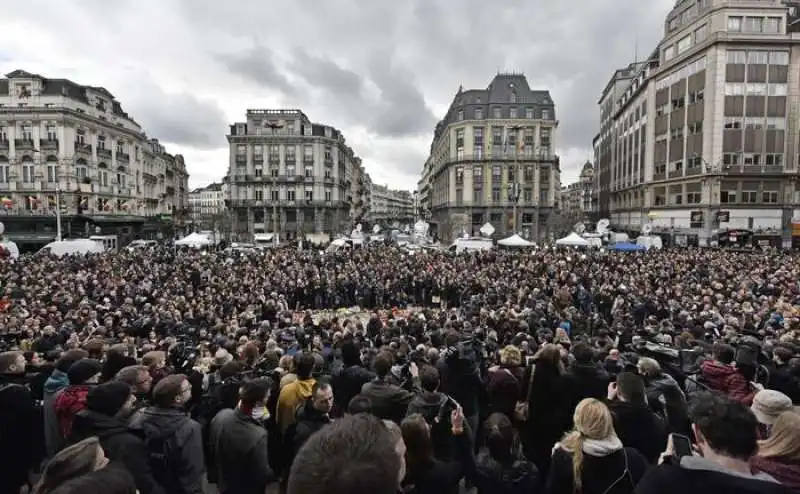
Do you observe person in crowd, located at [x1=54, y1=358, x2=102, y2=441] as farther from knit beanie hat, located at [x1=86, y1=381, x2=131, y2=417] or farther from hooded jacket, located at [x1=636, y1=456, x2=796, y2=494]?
hooded jacket, located at [x1=636, y1=456, x2=796, y2=494]

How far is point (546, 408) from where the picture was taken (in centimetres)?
492

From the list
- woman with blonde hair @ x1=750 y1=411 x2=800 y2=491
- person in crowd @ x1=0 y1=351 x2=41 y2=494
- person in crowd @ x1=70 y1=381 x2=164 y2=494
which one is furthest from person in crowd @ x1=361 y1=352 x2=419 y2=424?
person in crowd @ x1=0 y1=351 x2=41 y2=494

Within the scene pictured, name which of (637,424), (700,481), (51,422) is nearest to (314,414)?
(51,422)

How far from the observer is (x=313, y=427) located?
167 inches

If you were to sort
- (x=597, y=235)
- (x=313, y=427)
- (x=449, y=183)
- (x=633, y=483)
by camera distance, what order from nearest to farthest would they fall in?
1. (x=633, y=483)
2. (x=313, y=427)
3. (x=597, y=235)
4. (x=449, y=183)

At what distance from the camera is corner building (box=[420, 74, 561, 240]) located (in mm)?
67438

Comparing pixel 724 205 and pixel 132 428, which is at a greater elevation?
pixel 724 205

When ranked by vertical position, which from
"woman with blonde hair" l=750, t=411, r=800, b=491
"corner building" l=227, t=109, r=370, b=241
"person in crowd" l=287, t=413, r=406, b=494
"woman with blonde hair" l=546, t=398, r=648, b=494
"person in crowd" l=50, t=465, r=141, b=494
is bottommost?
"woman with blonde hair" l=546, t=398, r=648, b=494

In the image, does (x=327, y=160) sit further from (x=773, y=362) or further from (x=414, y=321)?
(x=773, y=362)

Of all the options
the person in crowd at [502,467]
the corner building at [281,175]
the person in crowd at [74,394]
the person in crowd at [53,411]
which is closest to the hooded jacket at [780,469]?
the person in crowd at [502,467]

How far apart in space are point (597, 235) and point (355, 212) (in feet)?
248

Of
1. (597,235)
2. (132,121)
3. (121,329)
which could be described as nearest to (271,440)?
(121,329)

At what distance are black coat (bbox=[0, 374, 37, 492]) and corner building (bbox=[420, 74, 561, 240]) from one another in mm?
63558

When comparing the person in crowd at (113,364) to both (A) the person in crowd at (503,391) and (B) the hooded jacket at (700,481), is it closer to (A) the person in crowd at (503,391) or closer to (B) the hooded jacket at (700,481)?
(A) the person in crowd at (503,391)
